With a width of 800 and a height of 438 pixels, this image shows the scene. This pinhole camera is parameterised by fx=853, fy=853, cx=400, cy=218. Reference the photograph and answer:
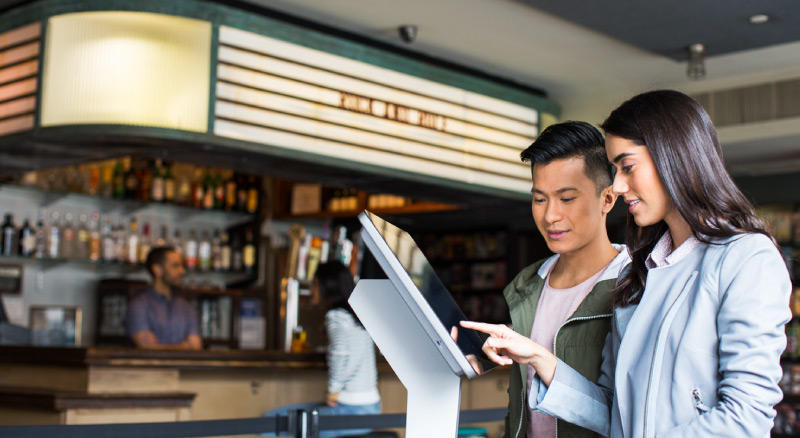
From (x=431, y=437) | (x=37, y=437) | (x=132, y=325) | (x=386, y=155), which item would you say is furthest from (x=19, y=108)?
(x=431, y=437)

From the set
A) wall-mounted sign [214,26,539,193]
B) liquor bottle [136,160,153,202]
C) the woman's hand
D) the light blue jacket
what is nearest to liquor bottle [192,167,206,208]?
liquor bottle [136,160,153,202]

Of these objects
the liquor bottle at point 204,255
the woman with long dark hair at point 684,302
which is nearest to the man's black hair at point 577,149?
the woman with long dark hair at point 684,302

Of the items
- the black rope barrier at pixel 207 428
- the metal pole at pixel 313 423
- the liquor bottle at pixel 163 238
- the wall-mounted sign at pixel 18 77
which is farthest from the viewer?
the liquor bottle at pixel 163 238

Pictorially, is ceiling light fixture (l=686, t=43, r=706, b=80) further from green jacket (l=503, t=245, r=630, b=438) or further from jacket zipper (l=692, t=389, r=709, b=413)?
jacket zipper (l=692, t=389, r=709, b=413)

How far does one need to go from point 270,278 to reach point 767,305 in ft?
21.6

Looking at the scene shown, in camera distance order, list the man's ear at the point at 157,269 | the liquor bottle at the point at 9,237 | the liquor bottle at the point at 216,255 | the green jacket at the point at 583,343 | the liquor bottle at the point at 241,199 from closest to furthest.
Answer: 1. the green jacket at the point at 583,343
2. the man's ear at the point at 157,269
3. the liquor bottle at the point at 9,237
4. the liquor bottle at the point at 216,255
5. the liquor bottle at the point at 241,199

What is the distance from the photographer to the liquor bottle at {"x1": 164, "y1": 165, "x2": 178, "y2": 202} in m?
6.84

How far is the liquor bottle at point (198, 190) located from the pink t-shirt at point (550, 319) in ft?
18.3

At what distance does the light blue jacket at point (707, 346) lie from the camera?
4.12 feet

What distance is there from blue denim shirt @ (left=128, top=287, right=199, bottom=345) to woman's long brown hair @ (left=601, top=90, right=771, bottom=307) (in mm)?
4301

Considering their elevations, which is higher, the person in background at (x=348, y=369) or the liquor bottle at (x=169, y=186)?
the liquor bottle at (x=169, y=186)

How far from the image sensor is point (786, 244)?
22.9 ft

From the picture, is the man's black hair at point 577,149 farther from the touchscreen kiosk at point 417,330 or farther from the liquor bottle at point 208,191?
the liquor bottle at point 208,191

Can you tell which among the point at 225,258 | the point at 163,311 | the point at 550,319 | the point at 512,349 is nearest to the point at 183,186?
the point at 225,258
